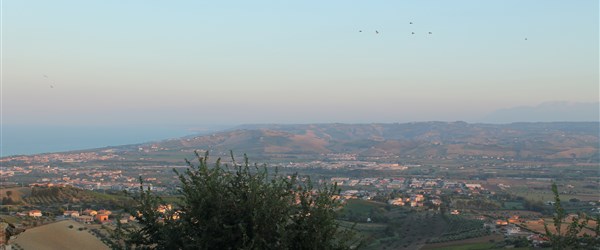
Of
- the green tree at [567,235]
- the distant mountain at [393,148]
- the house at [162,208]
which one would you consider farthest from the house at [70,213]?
the distant mountain at [393,148]

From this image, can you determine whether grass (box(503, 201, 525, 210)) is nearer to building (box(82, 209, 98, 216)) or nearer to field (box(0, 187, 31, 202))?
building (box(82, 209, 98, 216))

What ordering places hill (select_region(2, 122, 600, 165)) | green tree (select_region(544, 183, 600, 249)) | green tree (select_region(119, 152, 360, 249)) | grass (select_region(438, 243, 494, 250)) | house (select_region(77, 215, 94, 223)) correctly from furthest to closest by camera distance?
hill (select_region(2, 122, 600, 165)) → house (select_region(77, 215, 94, 223)) → grass (select_region(438, 243, 494, 250)) → green tree (select_region(119, 152, 360, 249)) → green tree (select_region(544, 183, 600, 249))

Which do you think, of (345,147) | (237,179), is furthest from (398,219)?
(345,147)

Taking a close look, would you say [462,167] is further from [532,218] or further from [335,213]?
[335,213]

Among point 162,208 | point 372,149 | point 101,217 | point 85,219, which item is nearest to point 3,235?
point 162,208

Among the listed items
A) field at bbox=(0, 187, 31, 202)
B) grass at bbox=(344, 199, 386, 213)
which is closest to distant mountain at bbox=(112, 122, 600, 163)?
grass at bbox=(344, 199, 386, 213)
